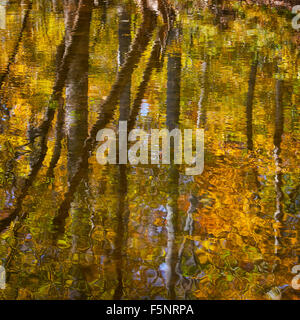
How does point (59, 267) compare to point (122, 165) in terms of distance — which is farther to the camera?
point (122, 165)

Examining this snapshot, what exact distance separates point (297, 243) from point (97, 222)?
1.74 meters

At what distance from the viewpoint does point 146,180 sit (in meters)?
4.86

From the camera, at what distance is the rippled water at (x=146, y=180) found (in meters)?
3.39

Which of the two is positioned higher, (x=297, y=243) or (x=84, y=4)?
(x=84, y=4)

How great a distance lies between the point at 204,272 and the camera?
3438mm

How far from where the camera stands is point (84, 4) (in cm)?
1797

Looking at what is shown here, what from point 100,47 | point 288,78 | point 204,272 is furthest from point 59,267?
point 100,47

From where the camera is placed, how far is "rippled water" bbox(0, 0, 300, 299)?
339 centimetres

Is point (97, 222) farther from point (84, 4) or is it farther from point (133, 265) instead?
point (84, 4)

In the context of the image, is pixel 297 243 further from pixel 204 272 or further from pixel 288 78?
pixel 288 78

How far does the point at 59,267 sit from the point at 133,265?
0.56 m

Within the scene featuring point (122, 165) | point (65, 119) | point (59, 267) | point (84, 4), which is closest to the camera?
point (59, 267)

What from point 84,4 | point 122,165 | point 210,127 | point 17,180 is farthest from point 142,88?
point 84,4

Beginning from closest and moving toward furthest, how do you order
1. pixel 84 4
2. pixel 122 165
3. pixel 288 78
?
pixel 122 165 < pixel 288 78 < pixel 84 4
